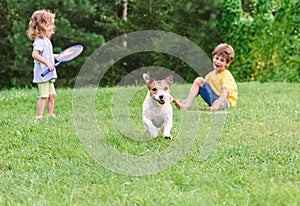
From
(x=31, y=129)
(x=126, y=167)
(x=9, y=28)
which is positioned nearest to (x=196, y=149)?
(x=126, y=167)

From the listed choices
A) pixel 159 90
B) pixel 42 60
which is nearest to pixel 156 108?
pixel 159 90

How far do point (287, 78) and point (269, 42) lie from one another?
1.03m

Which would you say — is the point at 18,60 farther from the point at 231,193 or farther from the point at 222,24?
the point at 231,193

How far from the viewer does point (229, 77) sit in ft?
20.9

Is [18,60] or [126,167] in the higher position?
[126,167]

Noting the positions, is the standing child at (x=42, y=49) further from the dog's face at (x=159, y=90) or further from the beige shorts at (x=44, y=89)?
the dog's face at (x=159, y=90)

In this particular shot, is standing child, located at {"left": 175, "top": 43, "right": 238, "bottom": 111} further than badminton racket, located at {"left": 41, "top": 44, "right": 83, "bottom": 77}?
Yes

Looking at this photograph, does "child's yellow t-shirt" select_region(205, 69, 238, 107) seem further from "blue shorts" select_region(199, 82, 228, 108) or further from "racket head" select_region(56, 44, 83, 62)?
"racket head" select_region(56, 44, 83, 62)

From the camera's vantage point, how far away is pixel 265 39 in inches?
442

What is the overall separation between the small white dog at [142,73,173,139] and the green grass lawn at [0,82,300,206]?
0.12m

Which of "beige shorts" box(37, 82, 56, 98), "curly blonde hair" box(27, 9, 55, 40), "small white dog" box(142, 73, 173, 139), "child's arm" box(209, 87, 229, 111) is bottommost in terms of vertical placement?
"child's arm" box(209, 87, 229, 111)

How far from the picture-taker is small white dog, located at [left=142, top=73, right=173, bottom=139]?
4.42 meters

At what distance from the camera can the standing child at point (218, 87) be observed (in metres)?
6.13

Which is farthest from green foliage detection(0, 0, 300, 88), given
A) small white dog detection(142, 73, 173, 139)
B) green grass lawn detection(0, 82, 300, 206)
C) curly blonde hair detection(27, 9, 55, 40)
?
small white dog detection(142, 73, 173, 139)
